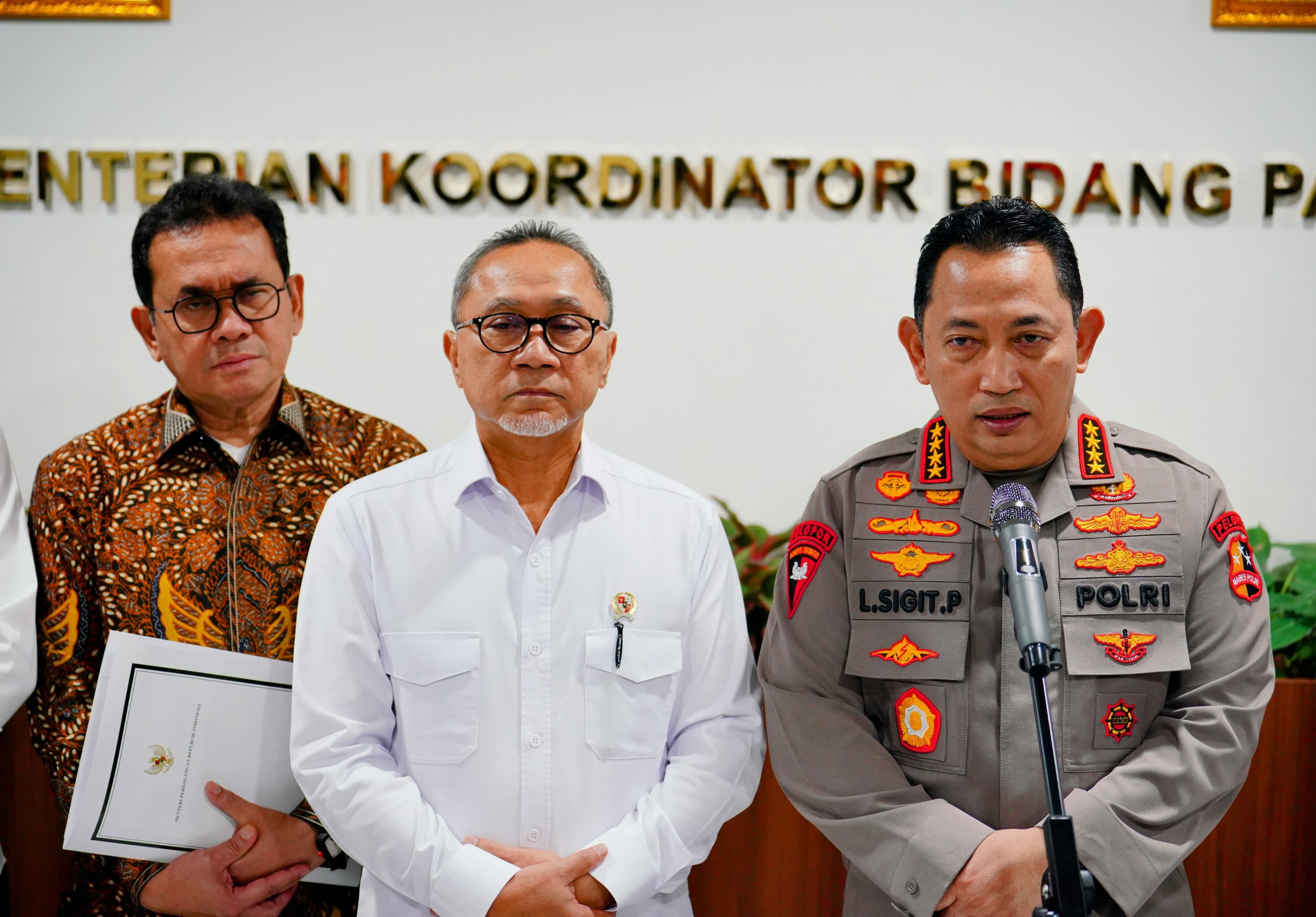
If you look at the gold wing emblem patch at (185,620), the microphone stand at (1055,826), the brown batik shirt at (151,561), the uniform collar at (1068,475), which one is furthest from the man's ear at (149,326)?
the microphone stand at (1055,826)

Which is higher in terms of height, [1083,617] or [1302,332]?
[1302,332]

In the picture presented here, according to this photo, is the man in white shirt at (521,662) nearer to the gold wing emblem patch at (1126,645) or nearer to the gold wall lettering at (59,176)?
the gold wing emblem patch at (1126,645)

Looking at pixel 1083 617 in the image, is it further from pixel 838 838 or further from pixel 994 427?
pixel 838 838

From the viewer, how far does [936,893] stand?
159 cm

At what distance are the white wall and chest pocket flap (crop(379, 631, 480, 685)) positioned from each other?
57.8 inches

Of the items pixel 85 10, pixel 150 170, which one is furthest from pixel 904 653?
pixel 85 10

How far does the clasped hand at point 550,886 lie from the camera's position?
66.2 inches

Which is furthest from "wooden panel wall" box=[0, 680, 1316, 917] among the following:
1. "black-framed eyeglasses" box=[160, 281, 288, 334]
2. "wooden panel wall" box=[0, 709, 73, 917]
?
"black-framed eyeglasses" box=[160, 281, 288, 334]

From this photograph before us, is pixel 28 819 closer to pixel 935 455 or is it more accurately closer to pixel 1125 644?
pixel 935 455

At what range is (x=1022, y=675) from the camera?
169 cm

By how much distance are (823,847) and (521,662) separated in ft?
3.20

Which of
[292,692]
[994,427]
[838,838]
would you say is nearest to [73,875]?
[292,692]

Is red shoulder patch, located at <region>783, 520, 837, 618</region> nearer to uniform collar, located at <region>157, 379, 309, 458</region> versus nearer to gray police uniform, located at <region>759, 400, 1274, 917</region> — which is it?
gray police uniform, located at <region>759, 400, 1274, 917</region>

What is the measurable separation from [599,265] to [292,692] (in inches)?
38.6
